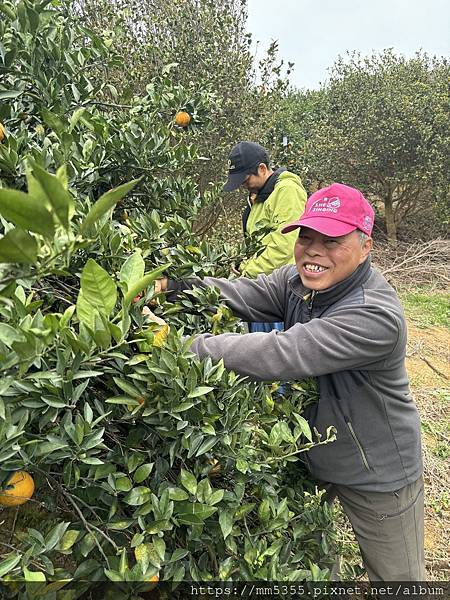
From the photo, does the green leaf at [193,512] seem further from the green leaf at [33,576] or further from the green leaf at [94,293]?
the green leaf at [94,293]

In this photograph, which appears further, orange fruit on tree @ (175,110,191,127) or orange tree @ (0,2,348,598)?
orange fruit on tree @ (175,110,191,127)

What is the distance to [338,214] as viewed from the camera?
1704mm

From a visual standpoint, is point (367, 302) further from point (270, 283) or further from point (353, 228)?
point (270, 283)

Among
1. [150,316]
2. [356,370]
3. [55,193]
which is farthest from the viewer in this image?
[356,370]

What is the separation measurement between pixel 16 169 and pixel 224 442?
2.89 ft

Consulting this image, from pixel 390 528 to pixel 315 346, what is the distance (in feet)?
2.62

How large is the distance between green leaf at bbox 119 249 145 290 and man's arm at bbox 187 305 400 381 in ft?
1.32

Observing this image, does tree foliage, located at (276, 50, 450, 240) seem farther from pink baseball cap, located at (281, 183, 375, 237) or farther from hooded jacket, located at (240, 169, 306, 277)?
pink baseball cap, located at (281, 183, 375, 237)

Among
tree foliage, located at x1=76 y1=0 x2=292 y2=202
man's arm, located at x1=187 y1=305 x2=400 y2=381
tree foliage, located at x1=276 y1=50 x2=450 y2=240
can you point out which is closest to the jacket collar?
man's arm, located at x1=187 y1=305 x2=400 y2=381

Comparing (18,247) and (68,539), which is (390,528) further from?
(18,247)

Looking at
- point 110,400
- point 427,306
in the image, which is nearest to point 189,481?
point 110,400

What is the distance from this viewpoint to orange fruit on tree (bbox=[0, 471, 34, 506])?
100cm

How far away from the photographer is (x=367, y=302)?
1.63m

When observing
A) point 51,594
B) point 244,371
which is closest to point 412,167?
point 244,371
